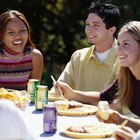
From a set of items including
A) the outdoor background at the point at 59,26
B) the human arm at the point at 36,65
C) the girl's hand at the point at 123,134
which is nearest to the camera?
the girl's hand at the point at 123,134

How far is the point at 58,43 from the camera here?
32.5 ft

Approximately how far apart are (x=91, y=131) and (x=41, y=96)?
66cm

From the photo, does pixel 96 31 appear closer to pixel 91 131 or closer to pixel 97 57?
pixel 97 57

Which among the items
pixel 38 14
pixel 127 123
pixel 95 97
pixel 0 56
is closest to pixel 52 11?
pixel 38 14

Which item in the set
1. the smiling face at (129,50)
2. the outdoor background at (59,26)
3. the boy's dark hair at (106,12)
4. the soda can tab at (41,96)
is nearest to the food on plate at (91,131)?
the soda can tab at (41,96)

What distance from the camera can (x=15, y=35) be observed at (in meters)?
4.01

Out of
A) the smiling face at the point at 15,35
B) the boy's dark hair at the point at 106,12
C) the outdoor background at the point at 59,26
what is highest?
the boy's dark hair at the point at 106,12

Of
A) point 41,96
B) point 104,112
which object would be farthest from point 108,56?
point 104,112

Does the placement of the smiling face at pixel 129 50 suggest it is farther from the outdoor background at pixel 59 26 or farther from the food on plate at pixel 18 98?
the outdoor background at pixel 59 26

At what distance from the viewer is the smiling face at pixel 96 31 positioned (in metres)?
3.93

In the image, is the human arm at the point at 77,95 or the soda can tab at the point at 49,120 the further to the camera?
the human arm at the point at 77,95

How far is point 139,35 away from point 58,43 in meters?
6.94

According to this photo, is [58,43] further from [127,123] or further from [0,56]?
[127,123]

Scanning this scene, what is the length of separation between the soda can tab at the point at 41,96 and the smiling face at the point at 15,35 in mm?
1088
